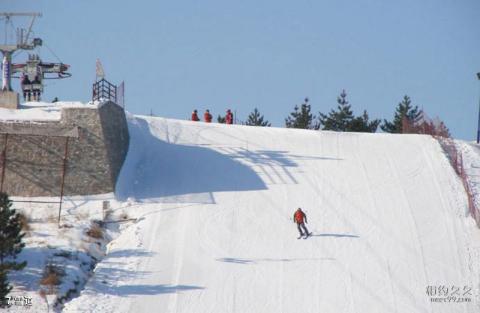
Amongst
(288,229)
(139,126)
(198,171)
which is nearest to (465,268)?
(288,229)

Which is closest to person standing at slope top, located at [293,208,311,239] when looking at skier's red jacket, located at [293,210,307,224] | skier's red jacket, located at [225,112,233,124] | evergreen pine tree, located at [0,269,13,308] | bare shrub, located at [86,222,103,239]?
skier's red jacket, located at [293,210,307,224]

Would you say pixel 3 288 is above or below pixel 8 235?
below

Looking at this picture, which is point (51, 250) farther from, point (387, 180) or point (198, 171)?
point (387, 180)

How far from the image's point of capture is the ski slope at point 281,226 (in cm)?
3256

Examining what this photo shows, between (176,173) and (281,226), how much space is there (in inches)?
272

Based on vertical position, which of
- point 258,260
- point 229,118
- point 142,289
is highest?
point 229,118

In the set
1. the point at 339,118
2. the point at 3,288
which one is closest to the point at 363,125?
the point at 339,118

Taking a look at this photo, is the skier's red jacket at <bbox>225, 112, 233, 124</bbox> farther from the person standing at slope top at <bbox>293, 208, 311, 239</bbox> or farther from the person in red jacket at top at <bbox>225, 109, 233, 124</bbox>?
the person standing at slope top at <bbox>293, 208, 311, 239</bbox>

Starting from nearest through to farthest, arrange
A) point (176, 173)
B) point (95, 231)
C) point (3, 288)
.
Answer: point (3, 288) → point (95, 231) → point (176, 173)

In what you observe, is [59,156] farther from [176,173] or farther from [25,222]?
[176,173]

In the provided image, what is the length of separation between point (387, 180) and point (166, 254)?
A: 479 inches

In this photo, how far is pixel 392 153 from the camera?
4669 cm
